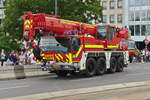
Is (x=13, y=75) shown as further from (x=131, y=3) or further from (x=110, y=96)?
(x=131, y=3)

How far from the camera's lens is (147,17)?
55.3 metres

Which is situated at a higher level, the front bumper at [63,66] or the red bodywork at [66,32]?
the red bodywork at [66,32]

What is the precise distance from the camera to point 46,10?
33969 millimetres

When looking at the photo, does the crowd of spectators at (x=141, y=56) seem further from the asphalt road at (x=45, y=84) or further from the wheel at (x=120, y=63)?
the asphalt road at (x=45, y=84)

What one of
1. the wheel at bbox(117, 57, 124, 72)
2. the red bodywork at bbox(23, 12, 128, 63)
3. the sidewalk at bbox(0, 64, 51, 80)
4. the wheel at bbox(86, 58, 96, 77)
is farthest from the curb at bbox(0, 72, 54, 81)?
the wheel at bbox(117, 57, 124, 72)

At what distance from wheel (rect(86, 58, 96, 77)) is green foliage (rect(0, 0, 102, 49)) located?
15.3 m

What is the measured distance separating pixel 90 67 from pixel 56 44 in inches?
108

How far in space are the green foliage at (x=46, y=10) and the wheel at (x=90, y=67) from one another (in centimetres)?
1526

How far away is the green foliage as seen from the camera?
33688 millimetres

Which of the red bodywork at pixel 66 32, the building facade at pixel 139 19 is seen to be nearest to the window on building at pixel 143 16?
the building facade at pixel 139 19

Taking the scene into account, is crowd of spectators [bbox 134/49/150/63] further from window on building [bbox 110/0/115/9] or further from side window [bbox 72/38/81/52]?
window on building [bbox 110/0/115/9]

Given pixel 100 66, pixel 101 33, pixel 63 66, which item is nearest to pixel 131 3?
pixel 101 33

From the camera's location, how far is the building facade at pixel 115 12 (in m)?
59.8

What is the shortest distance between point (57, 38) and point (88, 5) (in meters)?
19.9
